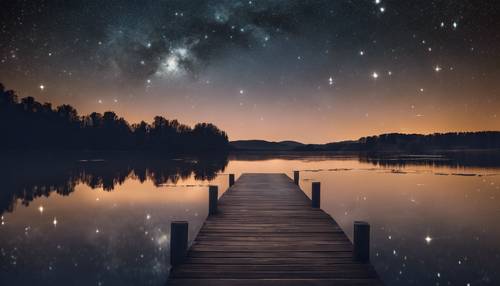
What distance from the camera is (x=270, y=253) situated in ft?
23.0

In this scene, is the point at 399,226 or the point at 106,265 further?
the point at 399,226

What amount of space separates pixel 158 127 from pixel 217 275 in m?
121

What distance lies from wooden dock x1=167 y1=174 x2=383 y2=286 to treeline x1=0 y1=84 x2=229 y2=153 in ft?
291

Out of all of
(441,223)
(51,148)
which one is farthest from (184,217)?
(51,148)

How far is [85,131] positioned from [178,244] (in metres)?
Answer: 105

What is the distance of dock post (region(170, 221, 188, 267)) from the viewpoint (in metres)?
6.45

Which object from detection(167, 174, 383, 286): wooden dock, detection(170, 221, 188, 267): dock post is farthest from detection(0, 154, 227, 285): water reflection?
detection(170, 221, 188, 267): dock post

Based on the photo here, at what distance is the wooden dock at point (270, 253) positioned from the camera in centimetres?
584

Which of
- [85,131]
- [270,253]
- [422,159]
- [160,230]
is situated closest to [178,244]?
[270,253]

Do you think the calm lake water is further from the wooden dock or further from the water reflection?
the wooden dock

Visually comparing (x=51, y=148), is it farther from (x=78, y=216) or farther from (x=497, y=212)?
(x=497, y=212)

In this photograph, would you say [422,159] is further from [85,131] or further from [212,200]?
[85,131]

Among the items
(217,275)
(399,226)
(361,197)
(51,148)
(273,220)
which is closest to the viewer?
(217,275)

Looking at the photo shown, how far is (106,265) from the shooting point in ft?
33.1
